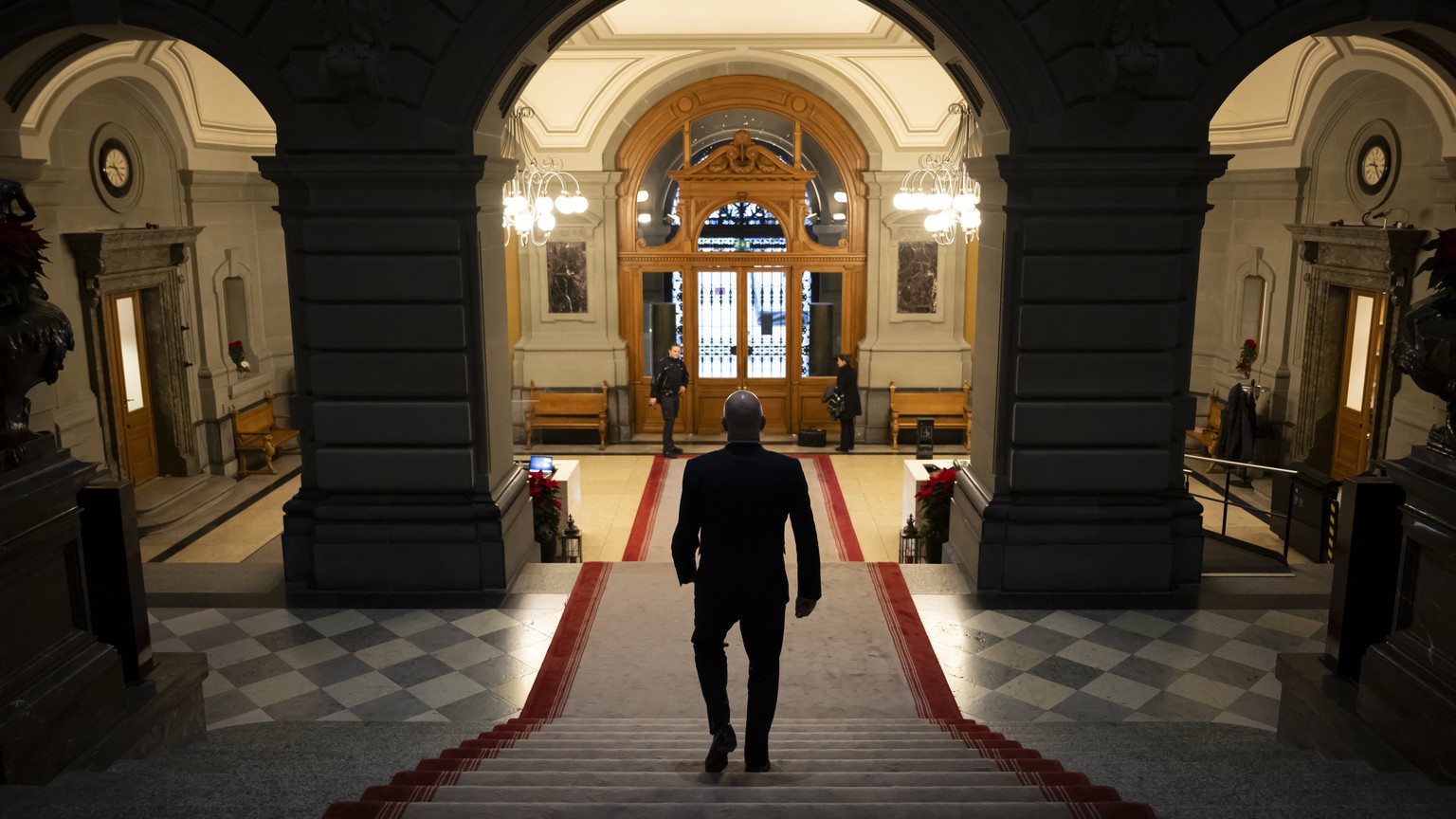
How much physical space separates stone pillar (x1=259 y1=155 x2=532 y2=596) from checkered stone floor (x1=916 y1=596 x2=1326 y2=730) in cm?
303

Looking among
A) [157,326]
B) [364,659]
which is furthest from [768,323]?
[364,659]

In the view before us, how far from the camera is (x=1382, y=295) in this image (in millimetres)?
10977

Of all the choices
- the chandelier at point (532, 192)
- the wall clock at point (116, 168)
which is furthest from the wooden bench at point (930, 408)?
the wall clock at point (116, 168)

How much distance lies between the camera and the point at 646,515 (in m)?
11.8

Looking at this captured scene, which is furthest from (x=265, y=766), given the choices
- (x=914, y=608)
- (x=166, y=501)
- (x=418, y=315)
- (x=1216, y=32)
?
(x=166, y=501)

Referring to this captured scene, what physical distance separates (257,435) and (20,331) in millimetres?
10149

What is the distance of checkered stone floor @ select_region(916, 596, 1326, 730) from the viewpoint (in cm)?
568

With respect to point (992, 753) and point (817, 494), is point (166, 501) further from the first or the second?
point (992, 753)

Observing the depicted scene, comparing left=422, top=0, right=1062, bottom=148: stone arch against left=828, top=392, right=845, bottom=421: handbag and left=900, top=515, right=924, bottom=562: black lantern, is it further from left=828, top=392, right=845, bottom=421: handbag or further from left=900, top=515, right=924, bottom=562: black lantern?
left=828, top=392, right=845, bottom=421: handbag

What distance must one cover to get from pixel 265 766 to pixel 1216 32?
632 centimetres

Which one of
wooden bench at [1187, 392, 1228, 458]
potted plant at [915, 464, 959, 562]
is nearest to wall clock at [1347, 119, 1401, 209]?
wooden bench at [1187, 392, 1228, 458]

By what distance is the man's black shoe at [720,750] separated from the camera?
12.8 ft

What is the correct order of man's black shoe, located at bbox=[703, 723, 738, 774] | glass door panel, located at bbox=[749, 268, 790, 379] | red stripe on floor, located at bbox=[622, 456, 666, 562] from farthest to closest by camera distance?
glass door panel, located at bbox=[749, 268, 790, 379], red stripe on floor, located at bbox=[622, 456, 666, 562], man's black shoe, located at bbox=[703, 723, 738, 774]

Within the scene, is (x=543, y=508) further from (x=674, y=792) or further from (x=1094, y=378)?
(x=674, y=792)
